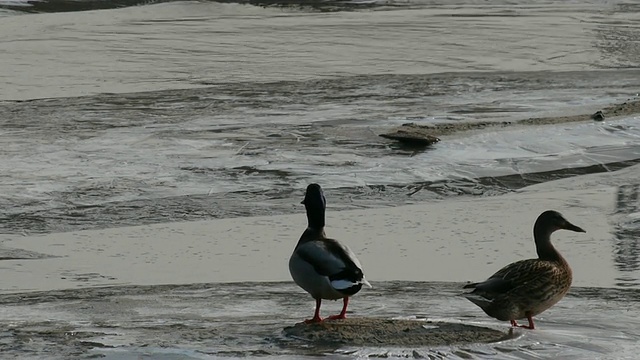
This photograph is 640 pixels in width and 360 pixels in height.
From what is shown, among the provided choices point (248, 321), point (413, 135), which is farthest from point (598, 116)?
point (248, 321)

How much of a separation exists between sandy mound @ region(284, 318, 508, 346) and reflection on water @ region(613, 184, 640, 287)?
5.73 ft

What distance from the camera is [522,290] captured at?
768cm

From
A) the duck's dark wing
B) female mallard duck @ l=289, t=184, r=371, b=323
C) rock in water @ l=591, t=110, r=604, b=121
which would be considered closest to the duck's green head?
female mallard duck @ l=289, t=184, r=371, b=323

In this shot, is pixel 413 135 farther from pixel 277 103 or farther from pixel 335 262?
pixel 335 262

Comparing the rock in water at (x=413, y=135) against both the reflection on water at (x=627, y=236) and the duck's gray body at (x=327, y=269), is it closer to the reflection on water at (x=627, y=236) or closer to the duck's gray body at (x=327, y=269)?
the reflection on water at (x=627, y=236)

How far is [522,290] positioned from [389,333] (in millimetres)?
774

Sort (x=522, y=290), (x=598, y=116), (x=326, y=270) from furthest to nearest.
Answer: (x=598, y=116), (x=522, y=290), (x=326, y=270)

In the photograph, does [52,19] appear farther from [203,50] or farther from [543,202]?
[543,202]

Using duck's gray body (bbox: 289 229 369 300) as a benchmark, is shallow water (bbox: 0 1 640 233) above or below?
below

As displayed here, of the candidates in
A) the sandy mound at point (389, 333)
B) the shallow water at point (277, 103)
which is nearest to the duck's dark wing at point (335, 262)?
the sandy mound at point (389, 333)

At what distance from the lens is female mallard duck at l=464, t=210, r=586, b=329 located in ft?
25.1

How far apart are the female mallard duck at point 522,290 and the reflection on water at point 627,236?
133 centimetres

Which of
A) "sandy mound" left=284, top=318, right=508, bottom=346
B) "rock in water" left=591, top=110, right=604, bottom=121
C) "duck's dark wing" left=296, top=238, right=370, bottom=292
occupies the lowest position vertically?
"rock in water" left=591, top=110, right=604, bottom=121

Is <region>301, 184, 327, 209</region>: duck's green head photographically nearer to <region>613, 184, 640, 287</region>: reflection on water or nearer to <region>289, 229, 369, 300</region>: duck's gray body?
<region>289, 229, 369, 300</region>: duck's gray body
